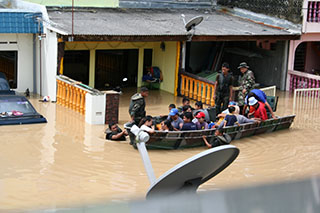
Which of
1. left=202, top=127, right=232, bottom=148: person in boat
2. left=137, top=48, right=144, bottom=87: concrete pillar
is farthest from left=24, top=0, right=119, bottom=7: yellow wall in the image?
left=202, top=127, right=232, bottom=148: person in boat

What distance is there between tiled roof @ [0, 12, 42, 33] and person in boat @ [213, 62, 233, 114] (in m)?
6.94

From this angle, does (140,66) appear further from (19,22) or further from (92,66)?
(19,22)

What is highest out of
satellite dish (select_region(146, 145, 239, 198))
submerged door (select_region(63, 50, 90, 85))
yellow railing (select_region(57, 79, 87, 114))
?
satellite dish (select_region(146, 145, 239, 198))

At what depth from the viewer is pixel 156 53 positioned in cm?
2175

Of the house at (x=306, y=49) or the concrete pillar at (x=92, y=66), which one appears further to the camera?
the house at (x=306, y=49)

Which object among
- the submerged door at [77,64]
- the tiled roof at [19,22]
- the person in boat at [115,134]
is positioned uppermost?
the tiled roof at [19,22]

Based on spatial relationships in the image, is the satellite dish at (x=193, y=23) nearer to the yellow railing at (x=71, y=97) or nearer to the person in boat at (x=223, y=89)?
the person in boat at (x=223, y=89)

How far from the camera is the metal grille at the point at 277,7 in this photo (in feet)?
70.8

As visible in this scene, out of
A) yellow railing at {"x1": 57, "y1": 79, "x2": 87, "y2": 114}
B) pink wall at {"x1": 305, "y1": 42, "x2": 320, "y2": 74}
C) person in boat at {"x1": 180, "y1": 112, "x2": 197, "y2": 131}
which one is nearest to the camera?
person in boat at {"x1": 180, "y1": 112, "x2": 197, "y2": 131}

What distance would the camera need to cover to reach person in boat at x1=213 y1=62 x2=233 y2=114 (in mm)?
14913

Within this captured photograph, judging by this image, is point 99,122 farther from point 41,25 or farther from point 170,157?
point 41,25

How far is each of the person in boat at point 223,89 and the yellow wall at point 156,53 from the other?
566 cm

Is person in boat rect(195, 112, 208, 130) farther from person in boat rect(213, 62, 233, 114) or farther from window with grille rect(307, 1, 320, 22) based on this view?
window with grille rect(307, 1, 320, 22)

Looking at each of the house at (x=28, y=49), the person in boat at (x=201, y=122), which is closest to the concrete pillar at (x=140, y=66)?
the house at (x=28, y=49)
